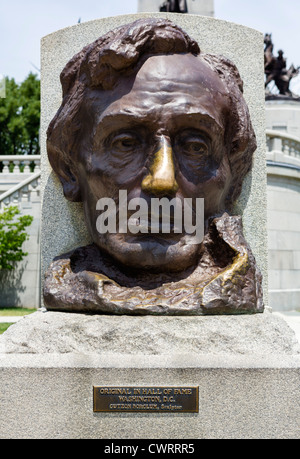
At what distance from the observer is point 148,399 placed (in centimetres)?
273

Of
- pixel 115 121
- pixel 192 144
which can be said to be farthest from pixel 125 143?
pixel 192 144

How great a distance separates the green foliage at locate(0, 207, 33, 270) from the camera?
12.9 meters

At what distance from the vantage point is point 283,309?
10820 millimetres

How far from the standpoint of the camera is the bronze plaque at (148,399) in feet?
8.95

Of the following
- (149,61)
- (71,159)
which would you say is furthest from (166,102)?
(71,159)

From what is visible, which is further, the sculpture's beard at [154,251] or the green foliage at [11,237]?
the green foliage at [11,237]

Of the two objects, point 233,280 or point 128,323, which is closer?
point 128,323

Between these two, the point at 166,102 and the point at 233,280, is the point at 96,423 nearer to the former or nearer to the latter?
the point at 233,280

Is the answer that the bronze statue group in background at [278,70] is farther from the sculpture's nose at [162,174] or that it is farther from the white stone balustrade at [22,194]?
the sculpture's nose at [162,174]

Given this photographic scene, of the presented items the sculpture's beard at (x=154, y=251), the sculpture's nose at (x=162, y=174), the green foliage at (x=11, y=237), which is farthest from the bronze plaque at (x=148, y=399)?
the green foliage at (x=11, y=237)

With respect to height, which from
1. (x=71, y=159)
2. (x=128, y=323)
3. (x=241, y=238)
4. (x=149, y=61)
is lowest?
(x=128, y=323)

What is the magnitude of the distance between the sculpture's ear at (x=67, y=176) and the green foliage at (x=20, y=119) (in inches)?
976

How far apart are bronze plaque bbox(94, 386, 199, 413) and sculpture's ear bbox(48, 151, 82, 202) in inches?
65.5
